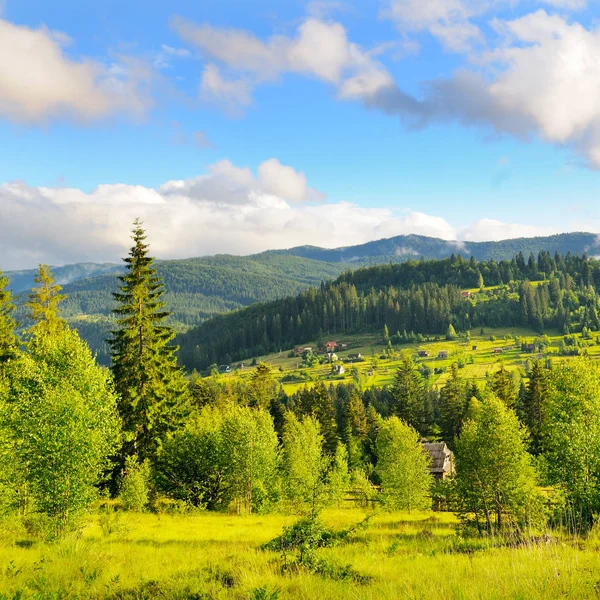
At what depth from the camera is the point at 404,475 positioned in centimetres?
5381

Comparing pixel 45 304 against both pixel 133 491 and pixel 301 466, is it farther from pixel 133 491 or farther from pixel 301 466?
pixel 301 466

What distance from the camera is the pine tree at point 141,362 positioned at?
37125mm

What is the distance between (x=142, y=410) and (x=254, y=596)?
32.4 metres

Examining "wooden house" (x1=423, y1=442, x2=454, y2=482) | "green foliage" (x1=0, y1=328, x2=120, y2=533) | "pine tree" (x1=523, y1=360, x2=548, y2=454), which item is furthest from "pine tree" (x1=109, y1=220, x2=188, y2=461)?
"pine tree" (x1=523, y1=360, x2=548, y2=454)

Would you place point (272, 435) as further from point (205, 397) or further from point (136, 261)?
point (205, 397)

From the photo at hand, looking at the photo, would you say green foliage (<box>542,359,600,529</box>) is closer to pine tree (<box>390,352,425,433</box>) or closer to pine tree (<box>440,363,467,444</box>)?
pine tree (<box>440,363,467,444</box>)

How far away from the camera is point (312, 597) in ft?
23.8

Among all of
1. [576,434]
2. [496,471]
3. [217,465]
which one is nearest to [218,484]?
[217,465]

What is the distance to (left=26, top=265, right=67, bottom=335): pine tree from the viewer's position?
41403 millimetres

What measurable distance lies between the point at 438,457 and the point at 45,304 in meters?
64.1

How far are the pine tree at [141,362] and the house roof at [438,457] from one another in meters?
52.4

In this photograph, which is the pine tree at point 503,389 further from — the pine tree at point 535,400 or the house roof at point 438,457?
the house roof at point 438,457

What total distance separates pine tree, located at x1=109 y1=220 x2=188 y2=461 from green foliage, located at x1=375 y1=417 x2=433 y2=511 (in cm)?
2788

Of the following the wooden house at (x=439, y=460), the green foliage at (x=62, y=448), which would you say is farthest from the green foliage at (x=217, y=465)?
the wooden house at (x=439, y=460)
